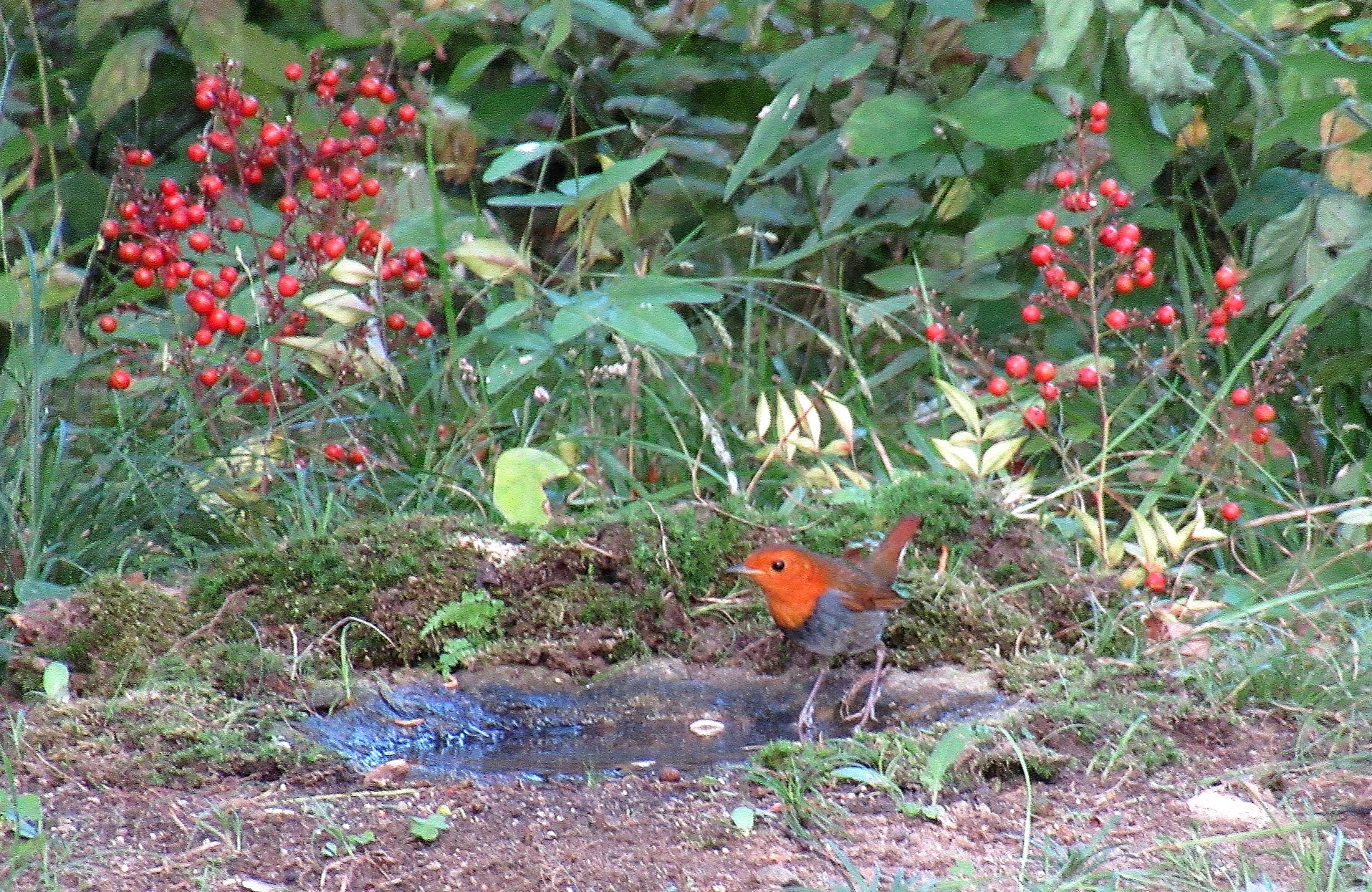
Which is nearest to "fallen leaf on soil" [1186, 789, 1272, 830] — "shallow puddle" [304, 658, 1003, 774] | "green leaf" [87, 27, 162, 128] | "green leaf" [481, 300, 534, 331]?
"shallow puddle" [304, 658, 1003, 774]

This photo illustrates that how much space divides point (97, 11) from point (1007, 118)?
2.59 m

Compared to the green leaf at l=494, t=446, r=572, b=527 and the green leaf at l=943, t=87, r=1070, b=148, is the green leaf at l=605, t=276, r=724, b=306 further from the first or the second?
the green leaf at l=943, t=87, r=1070, b=148

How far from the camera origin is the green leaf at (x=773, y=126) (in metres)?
4.06

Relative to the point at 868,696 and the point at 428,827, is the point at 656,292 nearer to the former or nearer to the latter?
the point at 868,696

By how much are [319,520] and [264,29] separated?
82.5 inches

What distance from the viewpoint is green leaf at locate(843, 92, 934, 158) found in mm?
4012

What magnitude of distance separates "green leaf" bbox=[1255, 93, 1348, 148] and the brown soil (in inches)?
59.4

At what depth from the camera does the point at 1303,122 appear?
348 centimetres

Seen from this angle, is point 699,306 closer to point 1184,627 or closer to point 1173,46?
point 1173,46

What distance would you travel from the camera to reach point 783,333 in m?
5.54

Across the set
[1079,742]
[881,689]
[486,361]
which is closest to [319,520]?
[486,361]

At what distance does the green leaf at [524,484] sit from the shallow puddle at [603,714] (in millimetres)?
525

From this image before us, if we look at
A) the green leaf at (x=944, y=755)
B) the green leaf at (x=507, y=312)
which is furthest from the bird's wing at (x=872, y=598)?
the green leaf at (x=507, y=312)

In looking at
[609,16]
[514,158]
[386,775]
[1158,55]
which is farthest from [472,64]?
[386,775]
